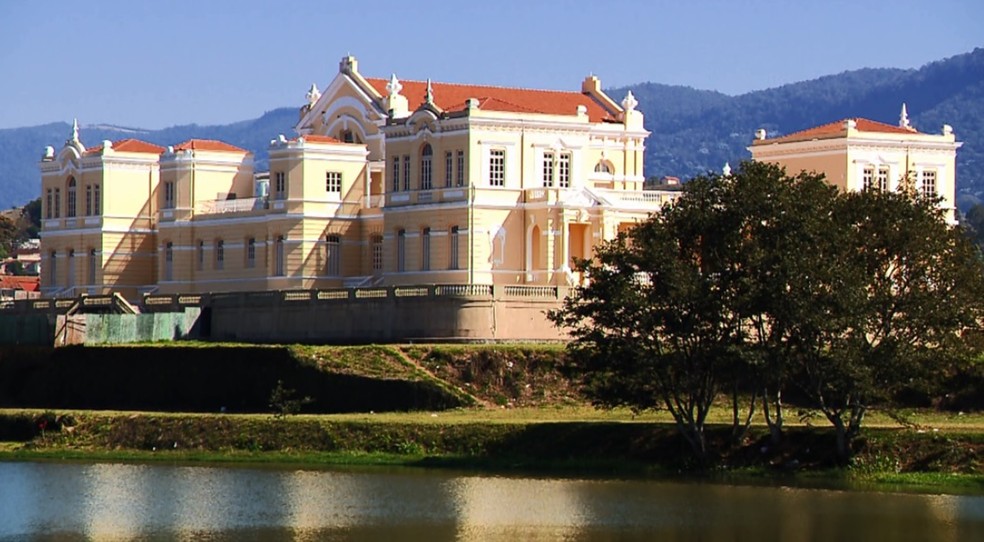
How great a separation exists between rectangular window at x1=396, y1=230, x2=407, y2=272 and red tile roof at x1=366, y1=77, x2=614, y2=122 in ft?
21.4

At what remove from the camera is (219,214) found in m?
104

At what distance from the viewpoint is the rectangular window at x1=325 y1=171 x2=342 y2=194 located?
9994cm

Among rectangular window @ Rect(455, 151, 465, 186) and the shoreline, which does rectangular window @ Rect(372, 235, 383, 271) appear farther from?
the shoreline

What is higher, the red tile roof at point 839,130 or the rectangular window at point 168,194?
the red tile roof at point 839,130

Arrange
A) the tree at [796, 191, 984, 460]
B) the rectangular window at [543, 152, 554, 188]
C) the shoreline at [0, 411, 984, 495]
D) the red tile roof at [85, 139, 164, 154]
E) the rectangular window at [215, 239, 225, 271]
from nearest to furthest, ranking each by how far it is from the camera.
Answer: the shoreline at [0, 411, 984, 495]
the tree at [796, 191, 984, 460]
the rectangular window at [543, 152, 554, 188]
the rectangular window at [215, 239, 225, 271]
the red tile roof at [85, 139, 164, 154]

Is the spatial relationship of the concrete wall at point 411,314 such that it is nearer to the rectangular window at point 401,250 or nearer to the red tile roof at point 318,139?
the rectangular window at point 401,250

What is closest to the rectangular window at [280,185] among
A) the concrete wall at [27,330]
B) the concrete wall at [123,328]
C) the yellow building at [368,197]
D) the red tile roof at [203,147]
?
the yellow building at [368,197]

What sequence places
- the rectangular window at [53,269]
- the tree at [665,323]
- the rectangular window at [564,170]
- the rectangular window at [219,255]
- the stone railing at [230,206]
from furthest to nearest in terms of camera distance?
the rectangular window at [53,269], the rectangular window at [219,255], the stone railing at [230,206], the rectangular window at [564,170], the tree at [665,323]

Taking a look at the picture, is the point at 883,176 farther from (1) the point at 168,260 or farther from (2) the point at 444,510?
(2) the point at 444,510

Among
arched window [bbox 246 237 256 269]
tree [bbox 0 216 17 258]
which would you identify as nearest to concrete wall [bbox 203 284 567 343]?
arched window [bbox 246 237 256 269]

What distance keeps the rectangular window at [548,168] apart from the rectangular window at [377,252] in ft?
28.5

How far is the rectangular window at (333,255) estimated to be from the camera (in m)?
99.3

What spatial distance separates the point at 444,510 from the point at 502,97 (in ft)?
161

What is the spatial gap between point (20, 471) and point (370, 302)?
22.5 metres
